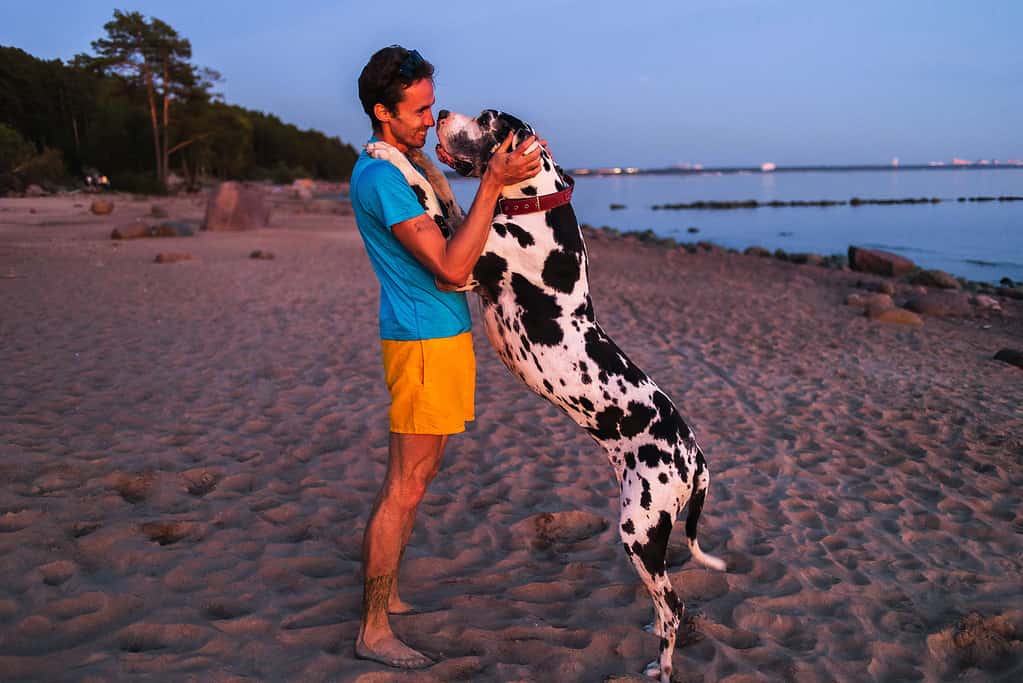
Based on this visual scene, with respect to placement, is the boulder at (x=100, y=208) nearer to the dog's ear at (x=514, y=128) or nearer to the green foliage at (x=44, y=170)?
the green foliage at (x=44, y=170)

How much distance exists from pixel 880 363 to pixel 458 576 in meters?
7.45

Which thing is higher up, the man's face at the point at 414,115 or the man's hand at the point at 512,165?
the man's face at the point at 414,115

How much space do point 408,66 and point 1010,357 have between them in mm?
10124

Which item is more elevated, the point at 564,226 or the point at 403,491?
the point at 564,226

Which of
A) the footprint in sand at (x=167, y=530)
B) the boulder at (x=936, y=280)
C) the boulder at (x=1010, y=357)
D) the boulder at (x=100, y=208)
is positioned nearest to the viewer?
the footprint in sand at (x=167, y=530)

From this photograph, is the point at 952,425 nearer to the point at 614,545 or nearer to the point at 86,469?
the point at 614,545

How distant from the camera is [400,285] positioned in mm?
2641

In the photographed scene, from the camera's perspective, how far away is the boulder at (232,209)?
2130cm

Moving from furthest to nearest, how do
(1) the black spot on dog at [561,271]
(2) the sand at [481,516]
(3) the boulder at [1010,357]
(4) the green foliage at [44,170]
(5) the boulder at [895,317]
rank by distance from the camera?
(4) the green foliage at [44,170]
(5) the boulder at [895,317]
(3) the boulder at [1010,357]
(2) the sand at [481,516]
(1) the black spot on dog at [561,271]

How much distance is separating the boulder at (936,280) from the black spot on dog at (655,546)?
18122mm

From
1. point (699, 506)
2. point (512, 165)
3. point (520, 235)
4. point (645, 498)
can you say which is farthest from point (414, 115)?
point (699, 506)

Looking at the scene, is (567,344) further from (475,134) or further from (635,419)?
(475,134)

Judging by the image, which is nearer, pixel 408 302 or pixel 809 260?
pixel 408 302

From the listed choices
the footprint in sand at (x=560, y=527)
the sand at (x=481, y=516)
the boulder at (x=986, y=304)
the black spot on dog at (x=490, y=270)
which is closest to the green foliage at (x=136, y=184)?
the sand at (x=481, y=516)
